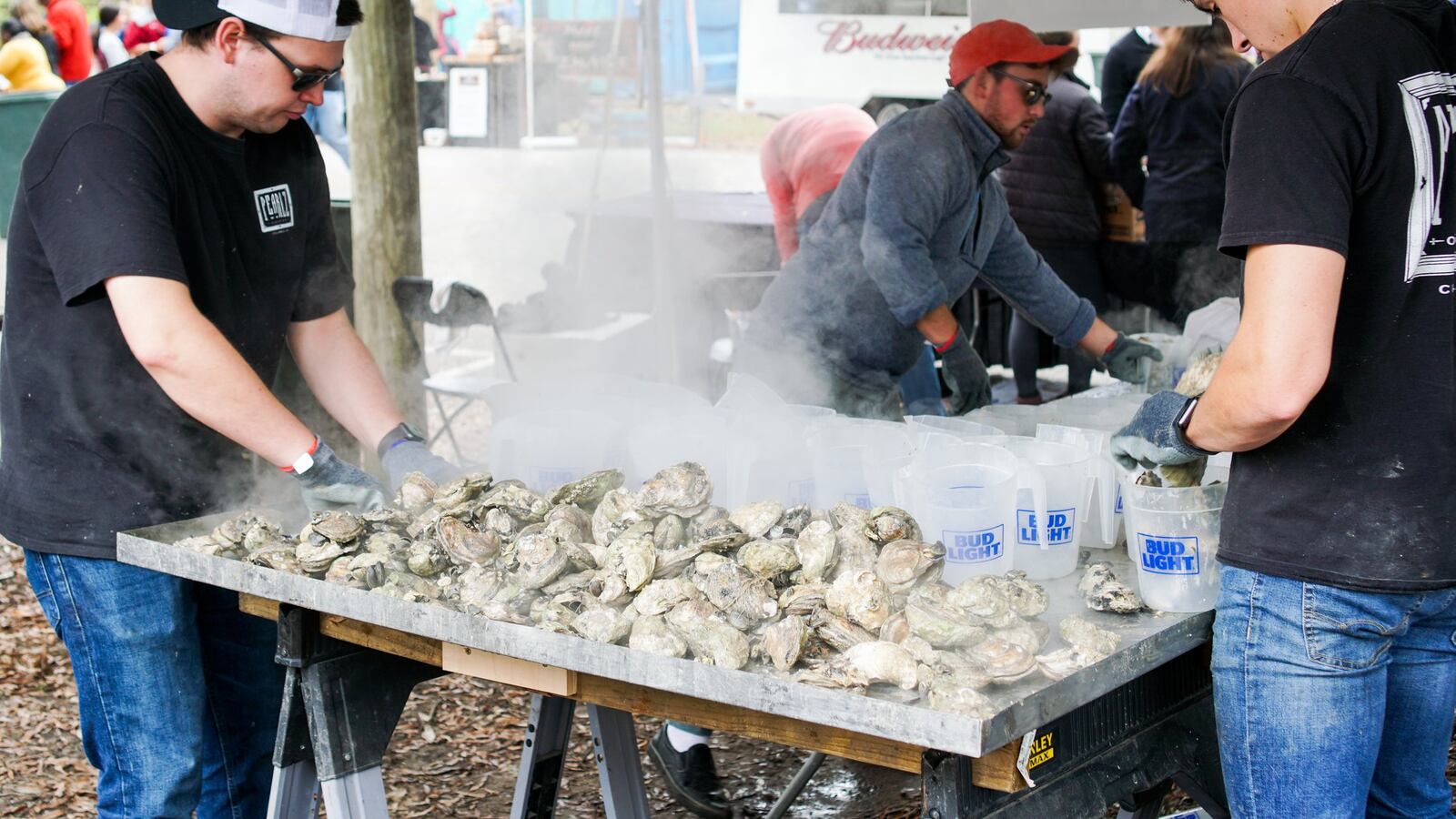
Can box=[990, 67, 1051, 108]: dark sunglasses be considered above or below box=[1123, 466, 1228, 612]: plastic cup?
above

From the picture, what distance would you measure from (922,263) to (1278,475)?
5.38ft

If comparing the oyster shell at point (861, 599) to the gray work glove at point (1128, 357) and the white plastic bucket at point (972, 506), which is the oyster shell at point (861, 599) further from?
the gray work glove at point (1128, 357)

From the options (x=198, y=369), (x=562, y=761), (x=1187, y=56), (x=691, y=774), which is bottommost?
(x=691, y=774)

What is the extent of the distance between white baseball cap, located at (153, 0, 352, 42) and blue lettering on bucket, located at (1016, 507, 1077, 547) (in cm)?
139

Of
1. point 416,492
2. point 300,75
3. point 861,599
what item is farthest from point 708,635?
point 300,75

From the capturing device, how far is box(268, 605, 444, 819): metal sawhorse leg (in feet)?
6.58

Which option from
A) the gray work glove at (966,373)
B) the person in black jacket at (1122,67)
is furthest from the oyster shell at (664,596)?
the person in black jacket at (1122,67)

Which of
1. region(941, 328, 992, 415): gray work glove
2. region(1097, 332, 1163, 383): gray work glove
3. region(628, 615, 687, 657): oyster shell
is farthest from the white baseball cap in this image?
region(1097, 332, 1163, 383): gray work glove

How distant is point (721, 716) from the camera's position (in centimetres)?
162

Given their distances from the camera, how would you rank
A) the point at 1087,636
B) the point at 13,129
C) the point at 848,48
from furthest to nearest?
1. the point at 13,129
2. the point at 848,48
3. the point at 1087,636

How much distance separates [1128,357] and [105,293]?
232 cm

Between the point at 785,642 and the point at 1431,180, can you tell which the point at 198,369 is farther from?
the point at 1431,180

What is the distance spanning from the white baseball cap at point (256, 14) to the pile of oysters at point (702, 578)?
0.77m

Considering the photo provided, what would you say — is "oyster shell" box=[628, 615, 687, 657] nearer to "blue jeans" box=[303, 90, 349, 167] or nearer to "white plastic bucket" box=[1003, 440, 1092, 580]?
"white plastic bucket" box=[1003, 440, 1092, 580]
